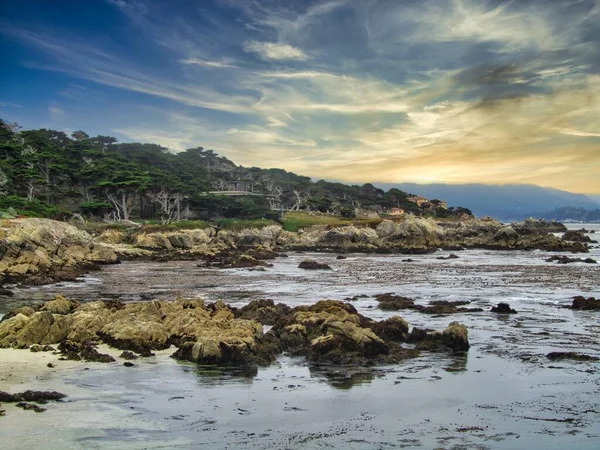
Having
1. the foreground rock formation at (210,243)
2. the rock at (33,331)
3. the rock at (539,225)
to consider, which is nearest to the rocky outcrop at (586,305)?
the rock at (33,331)

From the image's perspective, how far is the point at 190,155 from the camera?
17625 centimetres

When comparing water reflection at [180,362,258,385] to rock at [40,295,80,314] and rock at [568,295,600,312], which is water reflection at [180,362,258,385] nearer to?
rock at [40,295,80,314]

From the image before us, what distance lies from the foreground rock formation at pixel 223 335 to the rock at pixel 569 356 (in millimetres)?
2423

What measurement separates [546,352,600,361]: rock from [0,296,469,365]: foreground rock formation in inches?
95.4

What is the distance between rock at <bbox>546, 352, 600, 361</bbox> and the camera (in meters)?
15.5

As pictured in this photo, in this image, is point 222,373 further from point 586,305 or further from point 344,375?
point 586,305

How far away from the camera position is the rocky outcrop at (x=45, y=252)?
1483 inches

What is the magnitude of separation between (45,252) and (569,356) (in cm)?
4143

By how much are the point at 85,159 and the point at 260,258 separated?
50.4 m

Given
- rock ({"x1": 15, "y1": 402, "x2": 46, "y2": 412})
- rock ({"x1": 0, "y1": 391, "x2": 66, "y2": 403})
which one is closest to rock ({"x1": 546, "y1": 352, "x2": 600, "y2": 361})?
rock ({"x1": 0, "y1": 391, "x2": 66, "y2": 403})

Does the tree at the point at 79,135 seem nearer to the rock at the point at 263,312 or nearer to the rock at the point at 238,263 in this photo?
the rock at the point at 238,263

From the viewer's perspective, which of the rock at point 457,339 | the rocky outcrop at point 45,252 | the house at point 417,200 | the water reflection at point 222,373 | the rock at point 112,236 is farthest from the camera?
the house at point 417,200

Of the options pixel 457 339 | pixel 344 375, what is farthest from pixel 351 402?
pixel 457 339

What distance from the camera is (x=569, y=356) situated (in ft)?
51.5
